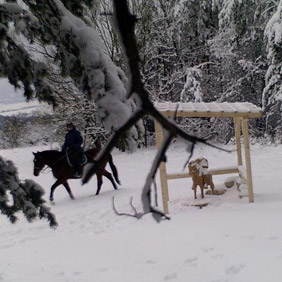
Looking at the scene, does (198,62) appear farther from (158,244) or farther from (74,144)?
(158,244)

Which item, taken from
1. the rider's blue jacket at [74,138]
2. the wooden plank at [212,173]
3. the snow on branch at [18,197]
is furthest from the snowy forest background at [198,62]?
the snow on branch at [18,197]

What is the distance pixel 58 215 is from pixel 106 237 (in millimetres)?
2456

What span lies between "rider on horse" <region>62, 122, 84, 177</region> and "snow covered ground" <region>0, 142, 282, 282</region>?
1.00m

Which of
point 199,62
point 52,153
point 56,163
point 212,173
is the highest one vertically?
point 199,62

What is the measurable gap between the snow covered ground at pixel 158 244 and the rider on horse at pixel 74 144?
Answer: 1002 mm

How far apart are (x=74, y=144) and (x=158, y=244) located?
14.0ft

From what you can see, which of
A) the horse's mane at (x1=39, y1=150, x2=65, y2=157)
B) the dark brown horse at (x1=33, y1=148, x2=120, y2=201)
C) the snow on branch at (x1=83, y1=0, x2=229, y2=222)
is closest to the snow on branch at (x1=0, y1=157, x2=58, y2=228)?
the snow on branch at (x1=83, y1=0, x2=229, y2=222)

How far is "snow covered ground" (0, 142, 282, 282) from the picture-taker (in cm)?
506

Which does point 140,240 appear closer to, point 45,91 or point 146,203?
point 45,91

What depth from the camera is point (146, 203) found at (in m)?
0.55

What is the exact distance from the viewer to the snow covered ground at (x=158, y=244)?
5062 mm

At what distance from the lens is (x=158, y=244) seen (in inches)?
239

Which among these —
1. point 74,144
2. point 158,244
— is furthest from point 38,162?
point 158,244

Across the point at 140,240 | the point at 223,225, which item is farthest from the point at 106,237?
the point at 223,225
